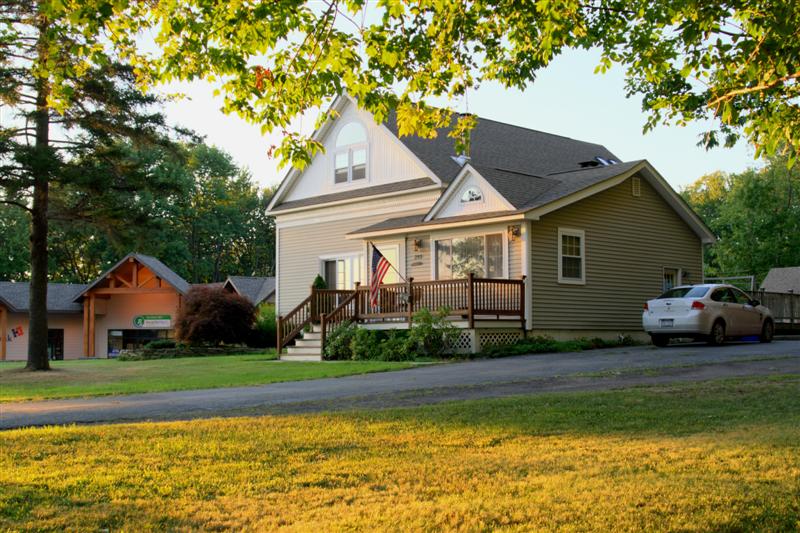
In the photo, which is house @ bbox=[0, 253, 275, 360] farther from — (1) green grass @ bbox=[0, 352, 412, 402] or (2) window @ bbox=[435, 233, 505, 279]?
(2) window @ bbox=[435, 233, 505, 279]

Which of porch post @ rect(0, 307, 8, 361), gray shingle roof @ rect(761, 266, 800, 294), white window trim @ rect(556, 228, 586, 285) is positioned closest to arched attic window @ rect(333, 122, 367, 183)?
white window trim @ rect(556, 228, 586, 285)

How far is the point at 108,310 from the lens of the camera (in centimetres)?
4862

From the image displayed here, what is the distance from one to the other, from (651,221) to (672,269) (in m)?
1.94

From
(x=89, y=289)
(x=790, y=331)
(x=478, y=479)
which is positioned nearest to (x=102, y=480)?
(x=478, y=479)

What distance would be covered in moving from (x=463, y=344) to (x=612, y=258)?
6.11 meters

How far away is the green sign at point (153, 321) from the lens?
153 ft

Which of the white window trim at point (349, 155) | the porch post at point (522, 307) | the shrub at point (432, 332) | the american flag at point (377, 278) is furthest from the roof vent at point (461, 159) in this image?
the shrub at point (432, 332)

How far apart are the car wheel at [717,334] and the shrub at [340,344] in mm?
8975

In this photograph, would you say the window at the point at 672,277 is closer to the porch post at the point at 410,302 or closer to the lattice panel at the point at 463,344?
the lattice panel at the point at 463,344

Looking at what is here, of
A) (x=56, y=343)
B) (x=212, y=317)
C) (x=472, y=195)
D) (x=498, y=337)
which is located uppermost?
(x=472, y=195)

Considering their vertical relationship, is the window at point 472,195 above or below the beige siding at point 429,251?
above

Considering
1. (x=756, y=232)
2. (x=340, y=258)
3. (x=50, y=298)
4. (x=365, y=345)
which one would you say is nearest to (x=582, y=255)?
(x=365, y=345)

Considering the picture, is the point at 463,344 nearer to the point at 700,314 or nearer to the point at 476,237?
Answer: the point at 476,237

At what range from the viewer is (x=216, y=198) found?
230 feet
